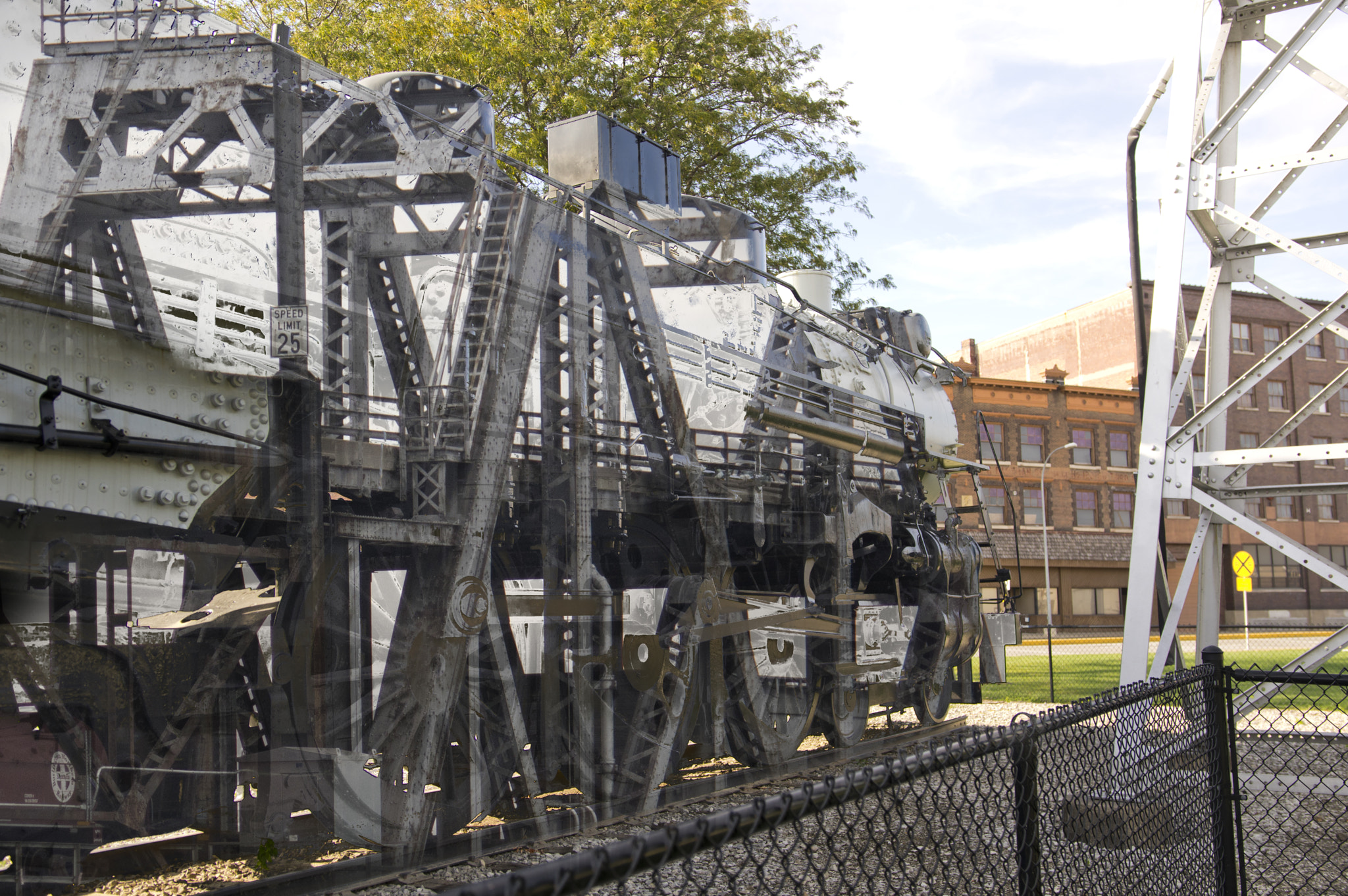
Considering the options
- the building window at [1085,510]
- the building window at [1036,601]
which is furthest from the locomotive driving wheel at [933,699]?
the building window at [1085,510]

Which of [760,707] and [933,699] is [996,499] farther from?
[760,707]

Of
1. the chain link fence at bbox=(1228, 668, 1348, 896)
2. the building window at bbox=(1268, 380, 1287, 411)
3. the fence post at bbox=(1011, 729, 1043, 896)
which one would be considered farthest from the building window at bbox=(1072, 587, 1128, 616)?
the fence post at bbox=(1011, 729, 1043, 896)

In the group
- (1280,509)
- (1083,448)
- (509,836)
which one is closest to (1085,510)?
(1083,448)

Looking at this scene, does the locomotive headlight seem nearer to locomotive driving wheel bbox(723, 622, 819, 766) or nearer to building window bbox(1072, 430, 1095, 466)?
locomotive driving wheel bbox(723, 622, 819, 766)

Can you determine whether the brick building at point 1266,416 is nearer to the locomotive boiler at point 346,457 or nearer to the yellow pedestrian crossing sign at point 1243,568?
the yellow pedestrian crossing sign at point 1243,568

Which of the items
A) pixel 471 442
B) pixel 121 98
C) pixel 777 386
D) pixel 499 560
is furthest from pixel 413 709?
pixel 777 386

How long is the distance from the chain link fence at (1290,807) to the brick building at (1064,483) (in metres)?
35.8

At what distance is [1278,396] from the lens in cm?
5128

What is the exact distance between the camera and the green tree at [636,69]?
17.1 metres

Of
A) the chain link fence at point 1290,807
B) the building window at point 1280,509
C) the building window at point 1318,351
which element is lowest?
the chain link fence at point 1290,807

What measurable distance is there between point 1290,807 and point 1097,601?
1616 inches

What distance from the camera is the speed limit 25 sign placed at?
16.4 ft

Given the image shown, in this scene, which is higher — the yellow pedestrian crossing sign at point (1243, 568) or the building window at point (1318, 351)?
the building window at point (1318, 351)

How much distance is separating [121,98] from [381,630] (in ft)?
A: 8.69
